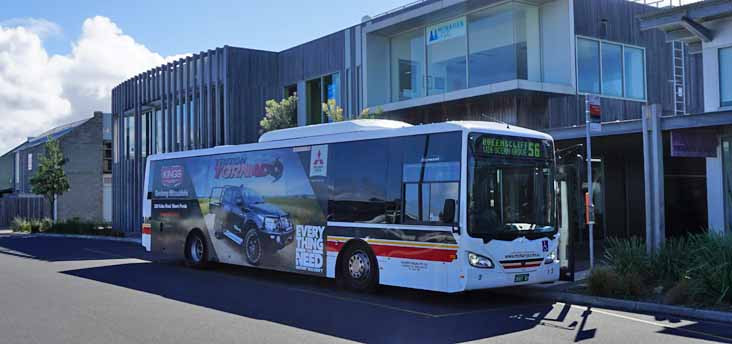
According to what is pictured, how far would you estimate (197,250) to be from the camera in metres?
19.1

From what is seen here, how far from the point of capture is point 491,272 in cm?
1193

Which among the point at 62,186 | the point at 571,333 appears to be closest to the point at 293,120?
the point at 571,333

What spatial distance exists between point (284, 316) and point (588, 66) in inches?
577

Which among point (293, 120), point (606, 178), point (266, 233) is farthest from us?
point (293, 120)

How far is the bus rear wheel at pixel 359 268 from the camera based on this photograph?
13406 mm

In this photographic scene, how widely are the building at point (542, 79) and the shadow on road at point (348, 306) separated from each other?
208 inches

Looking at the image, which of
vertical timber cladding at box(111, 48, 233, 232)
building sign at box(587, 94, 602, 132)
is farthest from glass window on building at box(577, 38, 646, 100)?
vertical timber cladding at box(111, 48, 233, 232)

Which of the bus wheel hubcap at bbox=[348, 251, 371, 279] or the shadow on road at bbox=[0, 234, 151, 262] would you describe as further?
the shadow on road at bbox=[0, 234, 151, 262]

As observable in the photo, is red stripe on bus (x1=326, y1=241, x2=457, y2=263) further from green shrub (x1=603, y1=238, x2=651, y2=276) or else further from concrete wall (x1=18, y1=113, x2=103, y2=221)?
concrete wall (x1=18, y1=113, x2=103, y2=221)

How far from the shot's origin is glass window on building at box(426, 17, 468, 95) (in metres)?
22.8

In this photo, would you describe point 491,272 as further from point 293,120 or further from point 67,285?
point 293,120

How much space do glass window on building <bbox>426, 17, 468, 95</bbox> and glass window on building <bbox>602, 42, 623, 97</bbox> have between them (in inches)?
168

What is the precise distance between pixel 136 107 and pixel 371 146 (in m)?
28.6

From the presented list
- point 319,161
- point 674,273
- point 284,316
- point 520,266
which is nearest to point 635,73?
point 674,273
